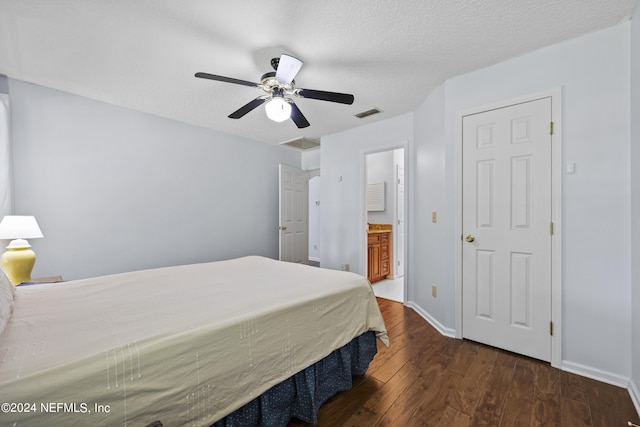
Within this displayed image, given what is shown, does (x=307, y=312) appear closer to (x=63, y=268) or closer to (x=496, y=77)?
(x=496, y=77)

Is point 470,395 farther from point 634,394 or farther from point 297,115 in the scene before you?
point 297,115

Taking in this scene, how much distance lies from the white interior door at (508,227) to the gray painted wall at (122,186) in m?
3.34

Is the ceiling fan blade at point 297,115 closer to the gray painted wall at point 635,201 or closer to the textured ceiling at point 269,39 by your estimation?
the textured ceiling at point 269,39

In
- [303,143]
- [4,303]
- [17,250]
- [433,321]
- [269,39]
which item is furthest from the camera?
[303,143]

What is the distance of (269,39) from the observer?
6.56 ft

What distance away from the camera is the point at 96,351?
88 cm

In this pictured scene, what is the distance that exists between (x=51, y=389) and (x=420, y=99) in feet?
11.5

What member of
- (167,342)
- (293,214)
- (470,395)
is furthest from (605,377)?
(293,214)

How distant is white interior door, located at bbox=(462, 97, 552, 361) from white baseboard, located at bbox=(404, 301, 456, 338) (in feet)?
0.43

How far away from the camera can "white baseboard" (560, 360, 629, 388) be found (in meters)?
1.80

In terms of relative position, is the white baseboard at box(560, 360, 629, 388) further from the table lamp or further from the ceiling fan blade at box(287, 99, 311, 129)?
the table lamp

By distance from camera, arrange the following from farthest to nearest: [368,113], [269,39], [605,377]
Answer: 1. [368,113]
2. [269,39]
3. [605,377]

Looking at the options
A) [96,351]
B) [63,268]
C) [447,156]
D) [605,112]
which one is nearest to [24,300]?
[96,351]

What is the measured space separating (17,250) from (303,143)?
3.85 m
